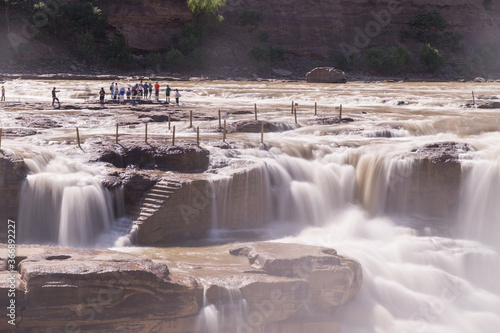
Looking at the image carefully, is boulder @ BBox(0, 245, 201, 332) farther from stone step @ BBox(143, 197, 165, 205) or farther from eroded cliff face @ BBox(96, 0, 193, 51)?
eroded cliff face @ BBox(96, 0, 193, 51)

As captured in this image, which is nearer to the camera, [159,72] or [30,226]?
[30,226]

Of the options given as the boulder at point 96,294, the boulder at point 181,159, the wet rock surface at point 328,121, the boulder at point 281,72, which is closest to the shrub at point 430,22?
the boulder at point 281,72

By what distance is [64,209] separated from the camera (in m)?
17.5

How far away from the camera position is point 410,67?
72188 millimetres

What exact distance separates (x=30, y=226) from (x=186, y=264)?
5075 mm

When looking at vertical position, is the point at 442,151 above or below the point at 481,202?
above

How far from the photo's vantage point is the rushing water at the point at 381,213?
1563cm

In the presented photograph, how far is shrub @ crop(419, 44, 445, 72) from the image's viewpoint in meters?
70.6

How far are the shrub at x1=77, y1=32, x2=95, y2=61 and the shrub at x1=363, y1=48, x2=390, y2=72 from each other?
28.0 m

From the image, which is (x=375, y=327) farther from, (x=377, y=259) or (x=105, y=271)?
(x=105, y=271)

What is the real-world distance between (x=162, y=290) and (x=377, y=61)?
5926 centimetres

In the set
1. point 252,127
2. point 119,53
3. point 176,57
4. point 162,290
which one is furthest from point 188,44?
point 162,290

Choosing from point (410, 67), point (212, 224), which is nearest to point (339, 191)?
point (212, 224)

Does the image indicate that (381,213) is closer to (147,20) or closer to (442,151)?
(442,151)
